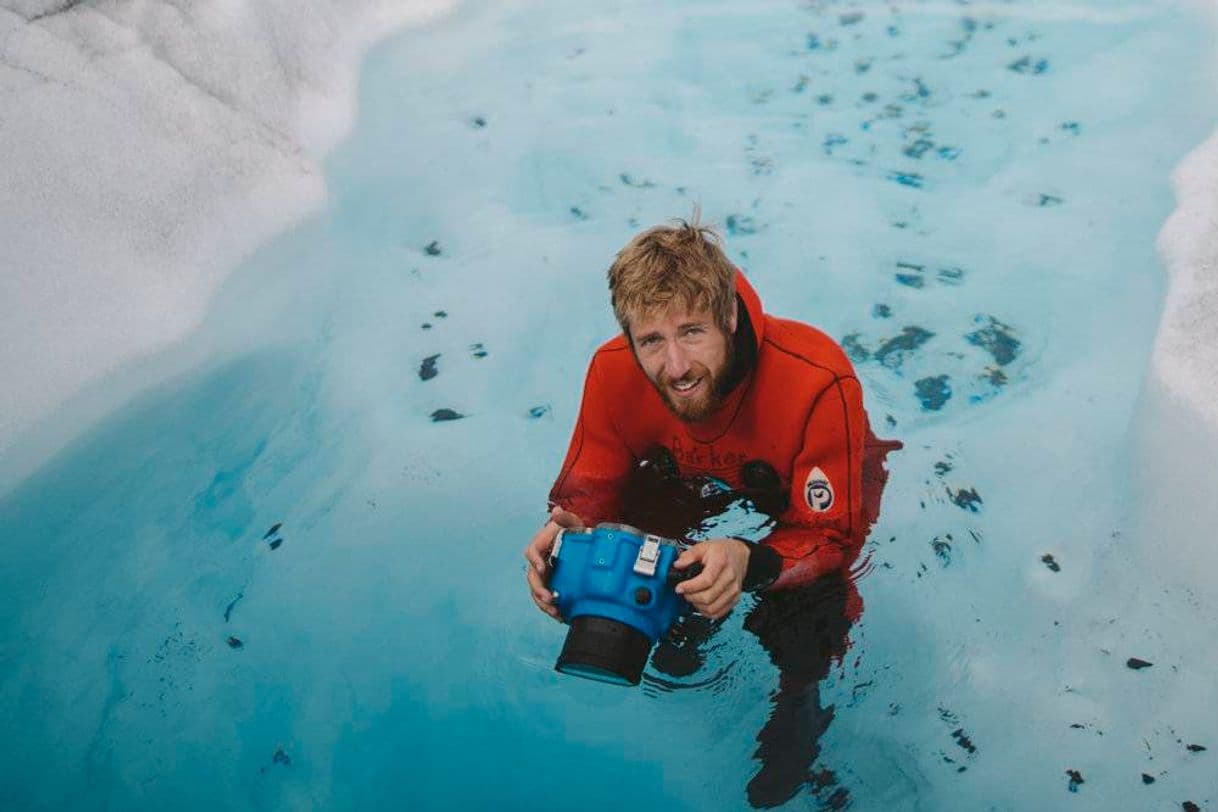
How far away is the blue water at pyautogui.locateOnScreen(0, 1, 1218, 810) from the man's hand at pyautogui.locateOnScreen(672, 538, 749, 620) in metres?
0.92

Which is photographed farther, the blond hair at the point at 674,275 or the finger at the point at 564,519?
the finger at the point at 564,519

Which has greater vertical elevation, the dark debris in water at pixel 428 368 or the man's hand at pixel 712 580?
the man's hand at pixel 712 580

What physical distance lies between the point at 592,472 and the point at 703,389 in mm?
463

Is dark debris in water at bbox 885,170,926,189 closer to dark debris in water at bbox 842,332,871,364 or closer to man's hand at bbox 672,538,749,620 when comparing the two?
dark debris in water at bbox 842,332,871,364

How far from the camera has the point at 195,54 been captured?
453 centimetres

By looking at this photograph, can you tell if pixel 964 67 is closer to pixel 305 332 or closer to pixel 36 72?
pixel 305 332

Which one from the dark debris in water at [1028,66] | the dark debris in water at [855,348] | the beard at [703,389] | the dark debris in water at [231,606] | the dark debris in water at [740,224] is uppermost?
the beard at [703,389]

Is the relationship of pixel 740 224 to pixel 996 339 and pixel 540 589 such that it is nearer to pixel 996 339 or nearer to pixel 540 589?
pixel 996 339

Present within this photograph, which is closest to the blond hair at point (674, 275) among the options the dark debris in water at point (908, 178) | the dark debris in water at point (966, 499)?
the dark debris in water at point (966, 499)

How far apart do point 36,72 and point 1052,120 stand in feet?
17.4

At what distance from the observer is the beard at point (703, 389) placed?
201 cm

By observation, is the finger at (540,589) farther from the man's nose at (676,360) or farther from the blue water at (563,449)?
the blue water at (563,449)

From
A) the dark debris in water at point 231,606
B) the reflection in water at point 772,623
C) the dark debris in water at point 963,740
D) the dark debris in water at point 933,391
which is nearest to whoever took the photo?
the reflection in water at point 772,623

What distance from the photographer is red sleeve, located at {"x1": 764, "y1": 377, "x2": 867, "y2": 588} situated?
2.00m
